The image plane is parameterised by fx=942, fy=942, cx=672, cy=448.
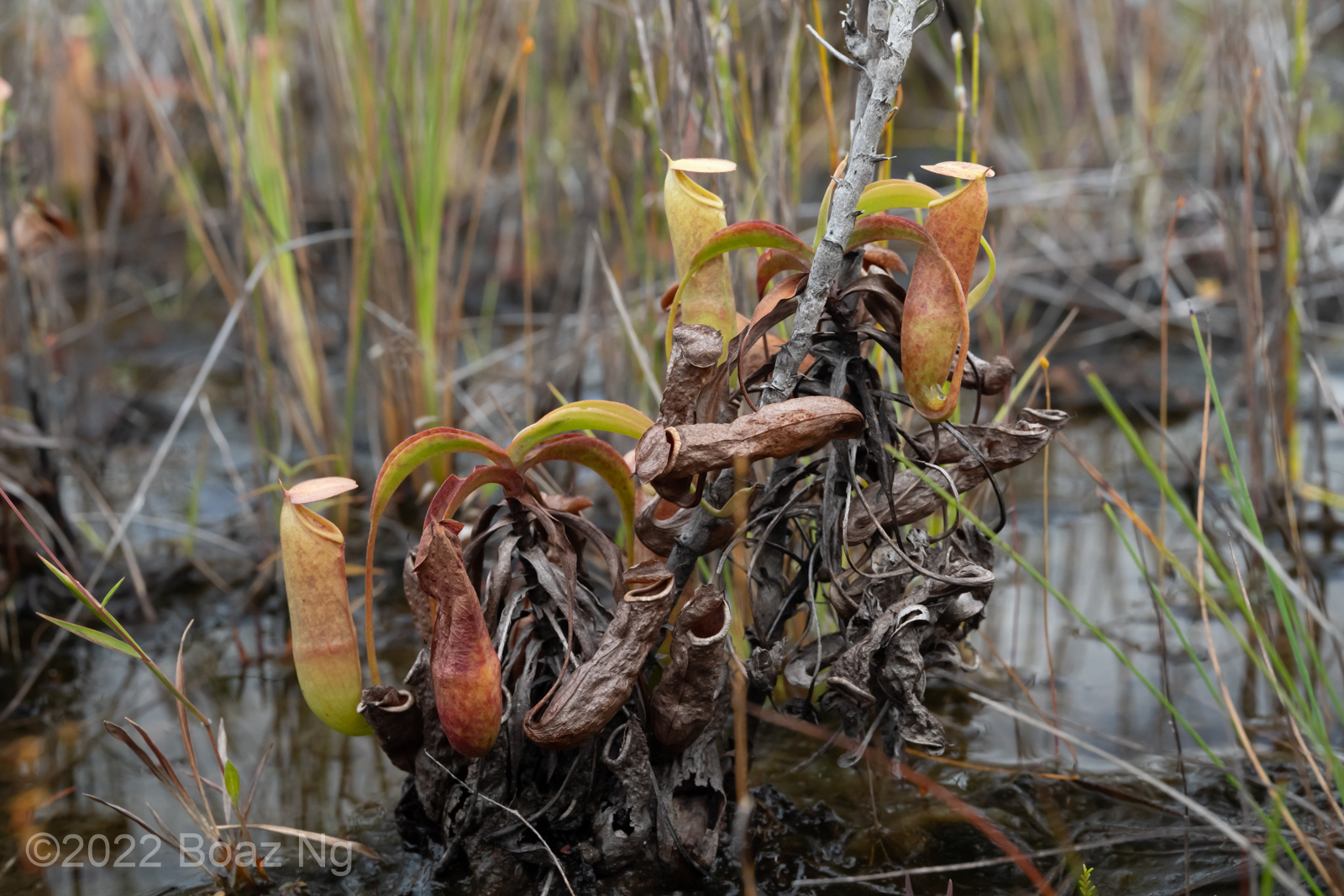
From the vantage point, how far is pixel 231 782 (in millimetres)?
949

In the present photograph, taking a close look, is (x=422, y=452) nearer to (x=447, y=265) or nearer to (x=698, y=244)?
(x=698, y=244)

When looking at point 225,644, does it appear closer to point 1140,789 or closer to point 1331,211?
point 1140,789

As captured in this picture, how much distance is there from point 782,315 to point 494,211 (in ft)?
10.1

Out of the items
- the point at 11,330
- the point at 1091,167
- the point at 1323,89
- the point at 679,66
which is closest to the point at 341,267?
the point at 11,330

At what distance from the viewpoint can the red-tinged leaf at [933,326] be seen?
724mm

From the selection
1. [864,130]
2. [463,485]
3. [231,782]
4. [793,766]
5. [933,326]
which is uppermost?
[864,130]

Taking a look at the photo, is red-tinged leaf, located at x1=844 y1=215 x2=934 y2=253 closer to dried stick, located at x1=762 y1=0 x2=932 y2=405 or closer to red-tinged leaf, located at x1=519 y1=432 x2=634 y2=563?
dried stick, located at x1=762 y1=0 x2=932 y2=405

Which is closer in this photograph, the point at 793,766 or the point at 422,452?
the point at 422,452

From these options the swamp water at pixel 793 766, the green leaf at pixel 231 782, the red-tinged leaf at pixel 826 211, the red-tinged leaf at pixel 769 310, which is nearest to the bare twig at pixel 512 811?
the swamp water at pixel 793 766

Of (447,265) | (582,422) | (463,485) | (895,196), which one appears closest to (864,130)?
(895,196)

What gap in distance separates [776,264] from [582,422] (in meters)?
0.22

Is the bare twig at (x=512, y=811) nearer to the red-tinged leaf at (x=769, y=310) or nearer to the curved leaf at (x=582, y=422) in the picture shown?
the curved leaf at (x=582, y=422)

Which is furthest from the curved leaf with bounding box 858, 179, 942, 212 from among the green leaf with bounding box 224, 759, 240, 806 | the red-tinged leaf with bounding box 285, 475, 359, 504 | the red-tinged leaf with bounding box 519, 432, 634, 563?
the green leaf with bounding box 224, 759, 240, 806

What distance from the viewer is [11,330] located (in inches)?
73.5
